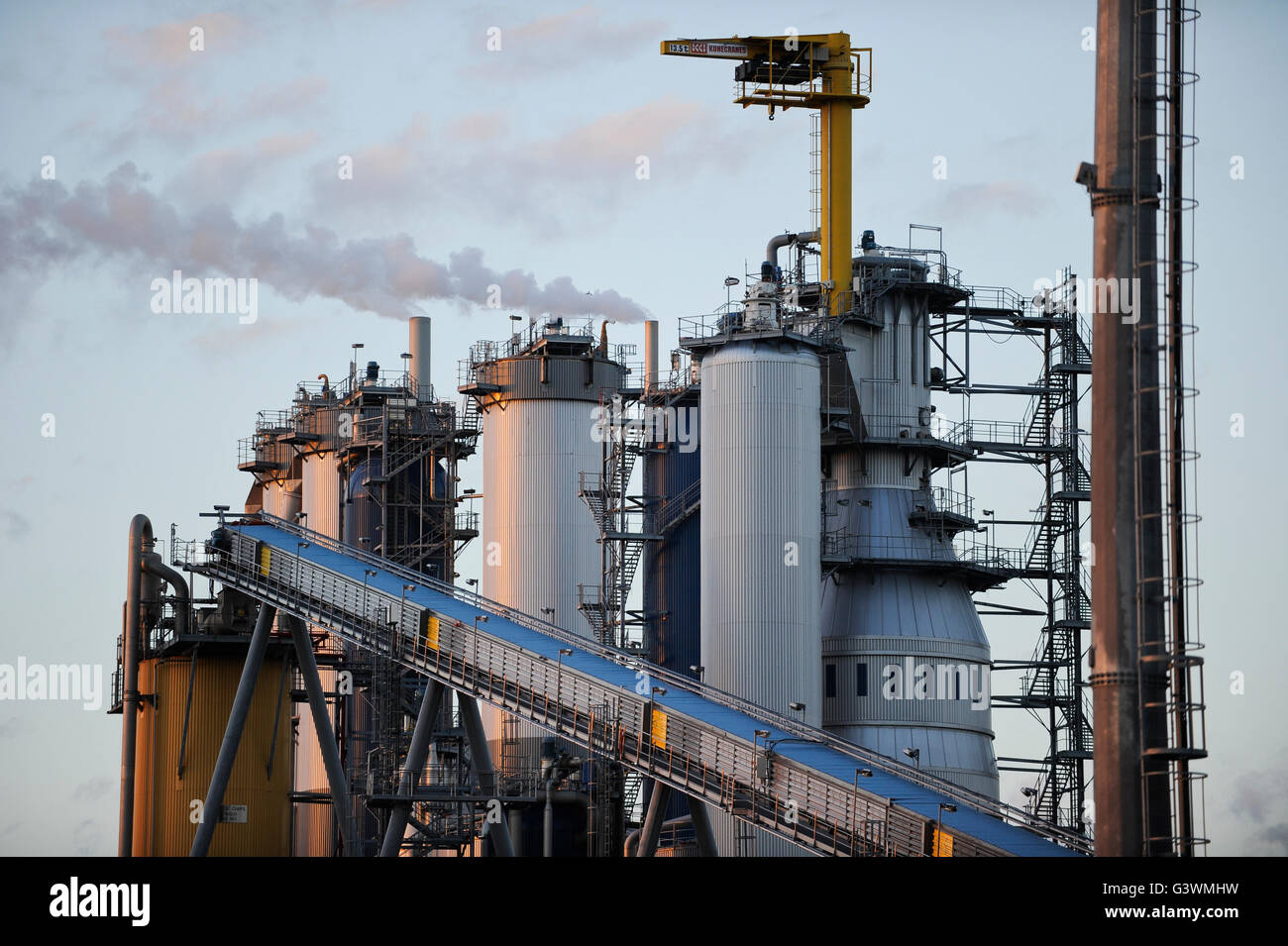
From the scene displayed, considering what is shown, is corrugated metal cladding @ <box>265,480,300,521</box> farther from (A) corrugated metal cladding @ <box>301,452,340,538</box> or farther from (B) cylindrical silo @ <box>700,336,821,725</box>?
(B) cylindrical silo @ <box>700,336,821,725</box>

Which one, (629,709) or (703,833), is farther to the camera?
(703,833)

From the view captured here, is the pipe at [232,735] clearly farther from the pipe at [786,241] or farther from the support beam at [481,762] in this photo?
the pipe at [786,241]

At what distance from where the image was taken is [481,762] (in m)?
62.1

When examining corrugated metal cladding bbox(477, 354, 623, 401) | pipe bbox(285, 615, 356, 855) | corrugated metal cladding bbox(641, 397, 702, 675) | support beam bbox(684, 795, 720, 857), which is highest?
corrugated metal cladding bbox(477, 354, 623, 401)

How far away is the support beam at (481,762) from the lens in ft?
197

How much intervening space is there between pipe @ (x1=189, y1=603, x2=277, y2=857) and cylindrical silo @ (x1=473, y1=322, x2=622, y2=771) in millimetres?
13913

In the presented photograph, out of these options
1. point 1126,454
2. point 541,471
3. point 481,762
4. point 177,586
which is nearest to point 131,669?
point 177,586

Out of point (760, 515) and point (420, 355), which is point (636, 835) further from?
point (420, 355)

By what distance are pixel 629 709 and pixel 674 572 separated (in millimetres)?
20107

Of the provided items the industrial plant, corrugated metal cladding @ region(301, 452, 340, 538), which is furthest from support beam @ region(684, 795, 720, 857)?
corrugated metal cladding @ region(301, 452, 340, 538)

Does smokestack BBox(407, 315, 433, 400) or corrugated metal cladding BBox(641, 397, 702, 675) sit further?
smokestack BBox(407, 315, 433, 400)

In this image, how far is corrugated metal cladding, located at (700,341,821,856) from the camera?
6181cm
